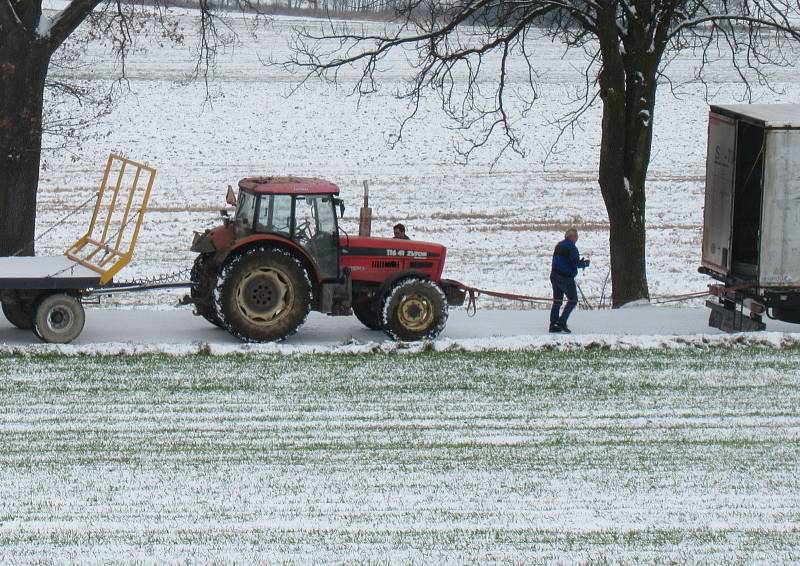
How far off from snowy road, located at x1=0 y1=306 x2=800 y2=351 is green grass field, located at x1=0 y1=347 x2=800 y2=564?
0.84 meters

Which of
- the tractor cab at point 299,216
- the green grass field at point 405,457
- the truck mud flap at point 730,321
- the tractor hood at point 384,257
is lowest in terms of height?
the green grass field at point 405,457

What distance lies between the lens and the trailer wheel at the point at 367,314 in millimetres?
16922

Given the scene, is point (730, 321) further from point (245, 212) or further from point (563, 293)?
point (245, 212)

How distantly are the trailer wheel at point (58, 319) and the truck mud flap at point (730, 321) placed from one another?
27.0 ft

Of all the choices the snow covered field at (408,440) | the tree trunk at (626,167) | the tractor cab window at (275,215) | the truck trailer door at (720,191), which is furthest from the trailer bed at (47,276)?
the tree trunk at (626,167)

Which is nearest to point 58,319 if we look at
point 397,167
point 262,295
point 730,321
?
point 262,295

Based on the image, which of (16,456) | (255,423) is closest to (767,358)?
(255,423)

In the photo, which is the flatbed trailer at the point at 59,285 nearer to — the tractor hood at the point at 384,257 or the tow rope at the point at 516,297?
the tractor hood at the point at 384,257

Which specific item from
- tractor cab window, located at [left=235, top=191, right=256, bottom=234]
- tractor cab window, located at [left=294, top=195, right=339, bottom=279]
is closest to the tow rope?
tractor cab window, located at [left=294, top=195, right=339, bottom=279]

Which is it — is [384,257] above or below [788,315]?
above

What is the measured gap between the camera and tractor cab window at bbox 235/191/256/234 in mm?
16172

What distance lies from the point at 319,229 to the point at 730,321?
562 centimetres

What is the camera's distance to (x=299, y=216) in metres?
16.2

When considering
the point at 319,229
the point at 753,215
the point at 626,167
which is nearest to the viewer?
the point at 319,229
